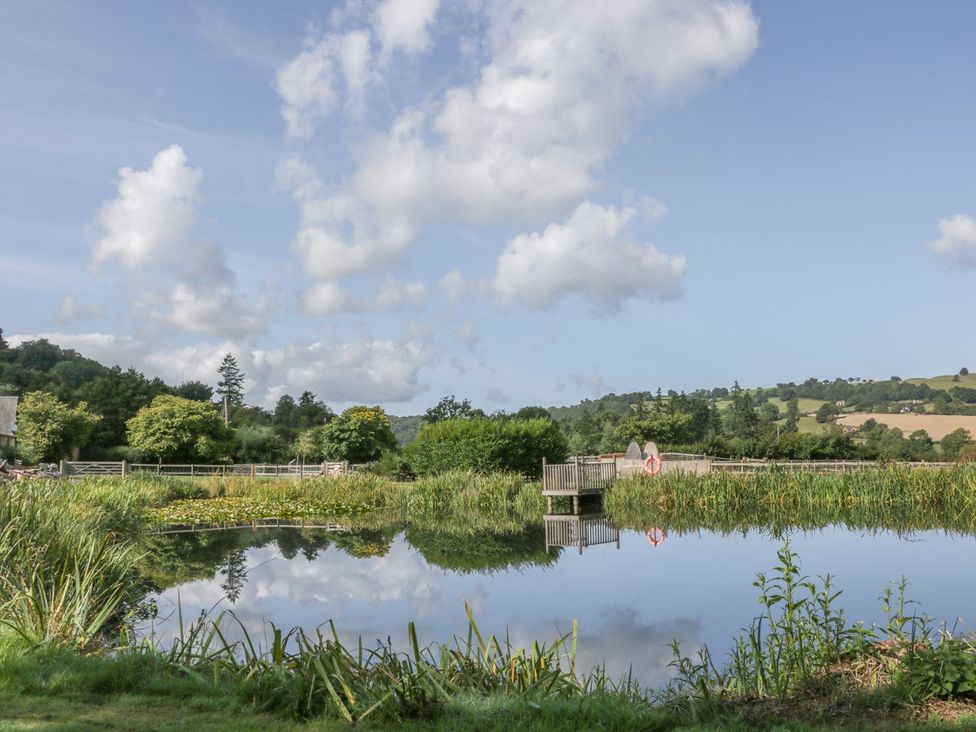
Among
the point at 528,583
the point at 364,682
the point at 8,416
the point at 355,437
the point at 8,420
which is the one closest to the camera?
the point at 364,682

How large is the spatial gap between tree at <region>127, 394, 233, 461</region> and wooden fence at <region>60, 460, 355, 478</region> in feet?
6.87

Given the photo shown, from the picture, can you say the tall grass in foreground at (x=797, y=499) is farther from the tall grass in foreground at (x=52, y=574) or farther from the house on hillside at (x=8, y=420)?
the house on hillside at (x=8, y=420)

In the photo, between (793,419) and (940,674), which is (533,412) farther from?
(940,674)

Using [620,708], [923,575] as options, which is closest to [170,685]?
[620,708]

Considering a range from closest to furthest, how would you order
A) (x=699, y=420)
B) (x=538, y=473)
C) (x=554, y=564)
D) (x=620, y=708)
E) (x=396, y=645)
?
(x=620, y=708), (x=396, y=645), (x=554, y=564), (x=538, y=473), (x=699, y=420)

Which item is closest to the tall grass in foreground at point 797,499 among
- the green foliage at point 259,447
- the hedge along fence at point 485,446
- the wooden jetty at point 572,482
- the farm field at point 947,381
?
the wooden jetty at point 572,482

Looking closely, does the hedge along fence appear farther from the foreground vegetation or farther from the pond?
the foreground vegetation

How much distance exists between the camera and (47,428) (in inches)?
1676

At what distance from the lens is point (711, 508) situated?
2344cm

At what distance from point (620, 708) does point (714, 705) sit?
32.9 inches

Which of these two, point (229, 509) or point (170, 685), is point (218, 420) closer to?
point (229, 509)

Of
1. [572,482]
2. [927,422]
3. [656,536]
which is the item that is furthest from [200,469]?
[927,422]

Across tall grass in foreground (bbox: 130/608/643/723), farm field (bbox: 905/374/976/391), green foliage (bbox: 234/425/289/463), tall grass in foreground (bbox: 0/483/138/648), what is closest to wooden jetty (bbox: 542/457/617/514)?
tall grass in foreground (bbox: 0/483/138/648)

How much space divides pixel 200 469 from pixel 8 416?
50.6 ft
